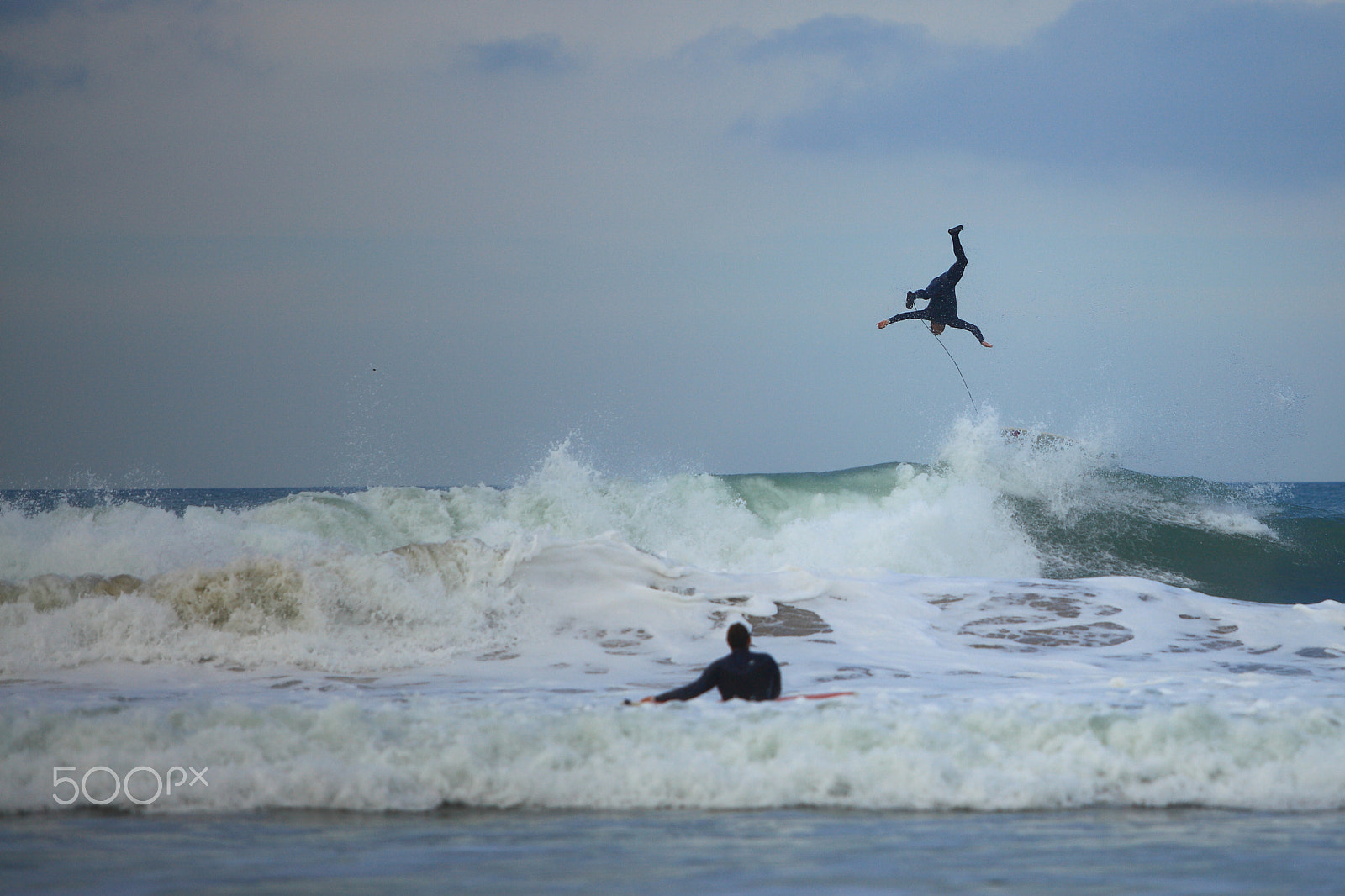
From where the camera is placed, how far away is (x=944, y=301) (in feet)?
44.0

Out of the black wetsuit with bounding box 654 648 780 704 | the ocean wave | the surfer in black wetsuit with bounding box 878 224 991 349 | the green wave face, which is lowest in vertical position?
the ocean wave

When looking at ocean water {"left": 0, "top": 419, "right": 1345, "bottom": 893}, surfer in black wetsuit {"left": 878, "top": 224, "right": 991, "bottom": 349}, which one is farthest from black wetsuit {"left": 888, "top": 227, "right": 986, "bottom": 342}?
ocean water {"left": 0, "top": 419, "right": 1345, "bottom": 893}

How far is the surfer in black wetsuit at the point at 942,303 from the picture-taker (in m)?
13.2

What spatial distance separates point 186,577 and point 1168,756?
27.0 feet

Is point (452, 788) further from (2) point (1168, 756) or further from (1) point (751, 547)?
(1) point (751, 547)

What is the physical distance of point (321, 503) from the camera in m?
18.9

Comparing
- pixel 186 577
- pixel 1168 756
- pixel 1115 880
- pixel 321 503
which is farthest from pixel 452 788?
pixel 321 503
